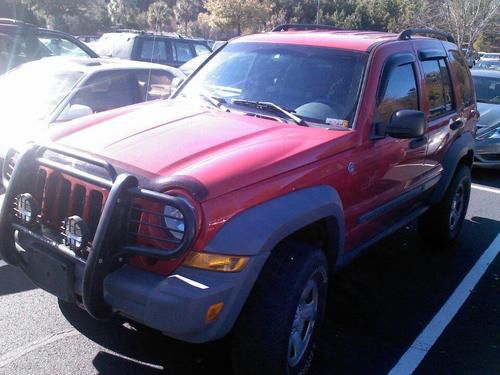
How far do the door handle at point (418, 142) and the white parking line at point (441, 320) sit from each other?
49.3 inches

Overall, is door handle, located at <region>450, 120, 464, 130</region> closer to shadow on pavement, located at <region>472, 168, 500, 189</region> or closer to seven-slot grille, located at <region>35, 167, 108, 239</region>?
seven-slot grille, located at <region>35, 167, 108, 239</region>

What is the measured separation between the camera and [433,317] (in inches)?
167

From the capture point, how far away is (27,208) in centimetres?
307

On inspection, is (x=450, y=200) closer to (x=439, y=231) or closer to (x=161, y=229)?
(x=439, y=231)

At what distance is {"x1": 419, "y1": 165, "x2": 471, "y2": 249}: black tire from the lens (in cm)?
539

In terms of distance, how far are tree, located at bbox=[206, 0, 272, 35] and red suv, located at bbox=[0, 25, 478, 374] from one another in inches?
1185

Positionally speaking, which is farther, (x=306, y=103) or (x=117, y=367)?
(x=306, y=103)

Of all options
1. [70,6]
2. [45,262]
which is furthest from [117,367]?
[70,6]

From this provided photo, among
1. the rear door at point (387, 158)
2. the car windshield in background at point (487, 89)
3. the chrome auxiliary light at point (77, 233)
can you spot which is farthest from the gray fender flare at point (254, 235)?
the car windshield in background at point (487, 89)

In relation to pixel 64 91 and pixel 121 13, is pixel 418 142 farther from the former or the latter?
pixel 121 13

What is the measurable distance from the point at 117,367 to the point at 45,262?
82 centimetres

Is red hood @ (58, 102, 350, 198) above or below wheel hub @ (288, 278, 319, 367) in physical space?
above

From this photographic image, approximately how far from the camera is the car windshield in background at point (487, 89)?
10.3 m

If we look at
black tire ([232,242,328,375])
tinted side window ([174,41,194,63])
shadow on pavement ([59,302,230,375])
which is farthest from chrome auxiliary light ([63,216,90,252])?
tinted side window ([174,41,194,63])
